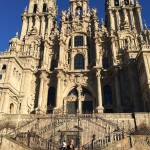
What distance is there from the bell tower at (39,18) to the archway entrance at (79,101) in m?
13.7

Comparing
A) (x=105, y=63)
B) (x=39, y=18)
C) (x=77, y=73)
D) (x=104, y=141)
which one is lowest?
(x=104, y=141)

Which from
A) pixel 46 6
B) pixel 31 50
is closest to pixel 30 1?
pixel 46 6

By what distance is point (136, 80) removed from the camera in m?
32.7

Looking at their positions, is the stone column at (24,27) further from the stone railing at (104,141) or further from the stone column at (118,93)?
the stone railing at (104,141)

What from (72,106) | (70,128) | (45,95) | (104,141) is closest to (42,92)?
(45,95)

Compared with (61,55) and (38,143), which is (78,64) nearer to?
(61,55)

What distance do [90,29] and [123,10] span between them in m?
7.63

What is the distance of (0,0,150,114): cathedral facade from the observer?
3197 centimetres

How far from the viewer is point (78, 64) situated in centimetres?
3906

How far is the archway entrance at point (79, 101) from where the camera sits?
Answer: 3503 centimetres

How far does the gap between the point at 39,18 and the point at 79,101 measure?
67.1 feet

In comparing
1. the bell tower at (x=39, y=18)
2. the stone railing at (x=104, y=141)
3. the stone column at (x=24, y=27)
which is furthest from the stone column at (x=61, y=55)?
the stone railing at (x=104, y=141)

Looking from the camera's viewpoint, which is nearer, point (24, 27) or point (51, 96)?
point (51, 96)

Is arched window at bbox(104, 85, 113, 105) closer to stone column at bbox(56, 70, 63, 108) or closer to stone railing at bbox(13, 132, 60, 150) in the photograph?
stone column at bbox(56, 70, 63, 108)
